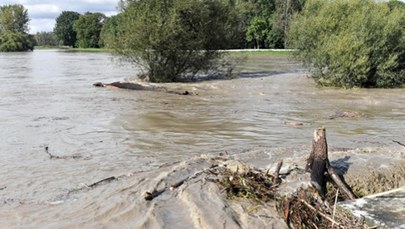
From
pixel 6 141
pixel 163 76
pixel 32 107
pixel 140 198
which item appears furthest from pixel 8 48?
pixel 140 198

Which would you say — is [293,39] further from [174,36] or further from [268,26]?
[268,26]

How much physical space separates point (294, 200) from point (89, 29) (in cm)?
11765

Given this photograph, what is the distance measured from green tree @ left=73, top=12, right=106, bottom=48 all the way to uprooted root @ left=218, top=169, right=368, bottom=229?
113021 mm

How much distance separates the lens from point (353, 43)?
77.6 feet

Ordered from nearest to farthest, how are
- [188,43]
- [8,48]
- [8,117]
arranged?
[8,117], [188,43], [8,48]

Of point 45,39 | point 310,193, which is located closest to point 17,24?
point 45,39

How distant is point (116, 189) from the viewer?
25.3 ft

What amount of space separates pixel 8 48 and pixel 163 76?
80105 mm

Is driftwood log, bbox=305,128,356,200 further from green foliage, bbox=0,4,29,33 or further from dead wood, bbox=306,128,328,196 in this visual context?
green foliage, bbox=0,4,29,33

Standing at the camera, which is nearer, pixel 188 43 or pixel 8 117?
pixel 8 117

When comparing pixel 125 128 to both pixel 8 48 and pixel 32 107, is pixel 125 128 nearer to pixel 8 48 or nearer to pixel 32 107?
pixel 32 107

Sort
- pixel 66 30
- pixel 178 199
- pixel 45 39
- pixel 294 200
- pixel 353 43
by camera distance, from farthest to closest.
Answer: pixel 45 39
pixel 66 30
pixel 353 43
pixel 178 199
pixel 294 200

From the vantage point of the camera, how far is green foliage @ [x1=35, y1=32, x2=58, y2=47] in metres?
149

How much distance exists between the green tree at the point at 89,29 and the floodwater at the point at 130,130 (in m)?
95.0
